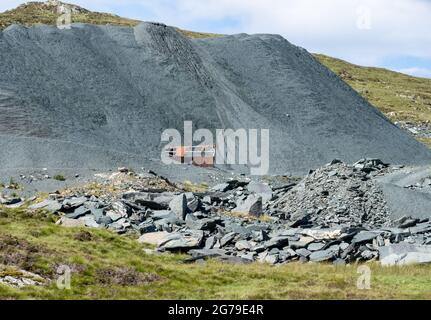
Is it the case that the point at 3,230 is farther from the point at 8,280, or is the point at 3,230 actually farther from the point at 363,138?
the point at 363,138

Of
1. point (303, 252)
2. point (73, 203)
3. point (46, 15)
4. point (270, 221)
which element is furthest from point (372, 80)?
point (303, 252)

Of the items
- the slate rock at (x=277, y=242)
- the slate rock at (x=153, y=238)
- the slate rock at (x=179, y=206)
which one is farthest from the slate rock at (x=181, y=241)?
the slate rock at (x=179, y=206)

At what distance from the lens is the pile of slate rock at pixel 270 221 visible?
26562 millimetres

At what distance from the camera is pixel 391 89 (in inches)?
6127

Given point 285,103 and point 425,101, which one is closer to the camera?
point 285,103

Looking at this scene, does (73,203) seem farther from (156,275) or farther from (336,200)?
(336,200)

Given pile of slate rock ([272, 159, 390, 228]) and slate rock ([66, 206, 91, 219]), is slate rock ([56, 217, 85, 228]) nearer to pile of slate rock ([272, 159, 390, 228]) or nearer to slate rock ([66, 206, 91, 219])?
slate rock ([66, 206, 91, 219])

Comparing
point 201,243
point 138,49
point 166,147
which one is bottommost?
point 201,243

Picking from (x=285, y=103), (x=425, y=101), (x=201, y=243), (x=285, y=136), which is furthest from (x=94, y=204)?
(x=425, y=101)

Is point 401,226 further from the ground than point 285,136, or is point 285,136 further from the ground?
point 285,136

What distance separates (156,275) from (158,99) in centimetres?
4055

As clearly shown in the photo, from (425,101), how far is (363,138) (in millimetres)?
89363

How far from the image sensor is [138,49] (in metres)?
65.9

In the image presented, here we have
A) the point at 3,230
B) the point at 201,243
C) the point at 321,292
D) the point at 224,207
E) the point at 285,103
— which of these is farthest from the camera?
the point at 285,103
